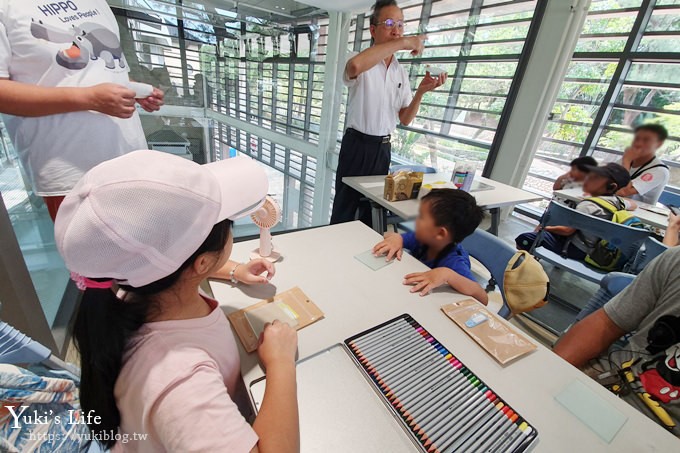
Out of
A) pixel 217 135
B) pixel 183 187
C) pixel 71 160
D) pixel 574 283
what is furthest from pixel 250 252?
pixel 574 283

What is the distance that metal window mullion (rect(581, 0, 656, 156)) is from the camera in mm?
385

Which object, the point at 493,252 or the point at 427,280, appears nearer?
the point at 427,280

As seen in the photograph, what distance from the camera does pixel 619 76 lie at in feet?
1.45

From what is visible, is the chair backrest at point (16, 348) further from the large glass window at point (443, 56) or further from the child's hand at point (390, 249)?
the large glass window at point (443, 56)

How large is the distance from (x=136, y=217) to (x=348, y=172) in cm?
183

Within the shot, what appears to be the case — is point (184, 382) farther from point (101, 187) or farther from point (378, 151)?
point (378, 151)

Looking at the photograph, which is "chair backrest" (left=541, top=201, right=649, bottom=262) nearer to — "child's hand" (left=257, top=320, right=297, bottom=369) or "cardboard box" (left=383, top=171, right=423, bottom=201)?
"cardboard box" (left=383, top=171, right=423, bottom=201)

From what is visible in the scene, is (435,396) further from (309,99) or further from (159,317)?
(309,99)

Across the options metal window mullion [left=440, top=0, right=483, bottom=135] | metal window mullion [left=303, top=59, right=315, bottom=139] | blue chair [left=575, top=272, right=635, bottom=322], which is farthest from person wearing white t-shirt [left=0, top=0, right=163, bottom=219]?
metal window mullion [left=440, top=0, right=483, bottom=135]

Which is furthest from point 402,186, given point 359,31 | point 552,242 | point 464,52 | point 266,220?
point 359,31

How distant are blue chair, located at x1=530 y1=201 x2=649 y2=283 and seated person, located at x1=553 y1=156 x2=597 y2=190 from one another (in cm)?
128

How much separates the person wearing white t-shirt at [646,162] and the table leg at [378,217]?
1362mm

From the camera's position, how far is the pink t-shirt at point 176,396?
1.35ft

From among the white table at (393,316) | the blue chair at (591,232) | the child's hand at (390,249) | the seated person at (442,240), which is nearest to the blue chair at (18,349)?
the white table at (393,316)
